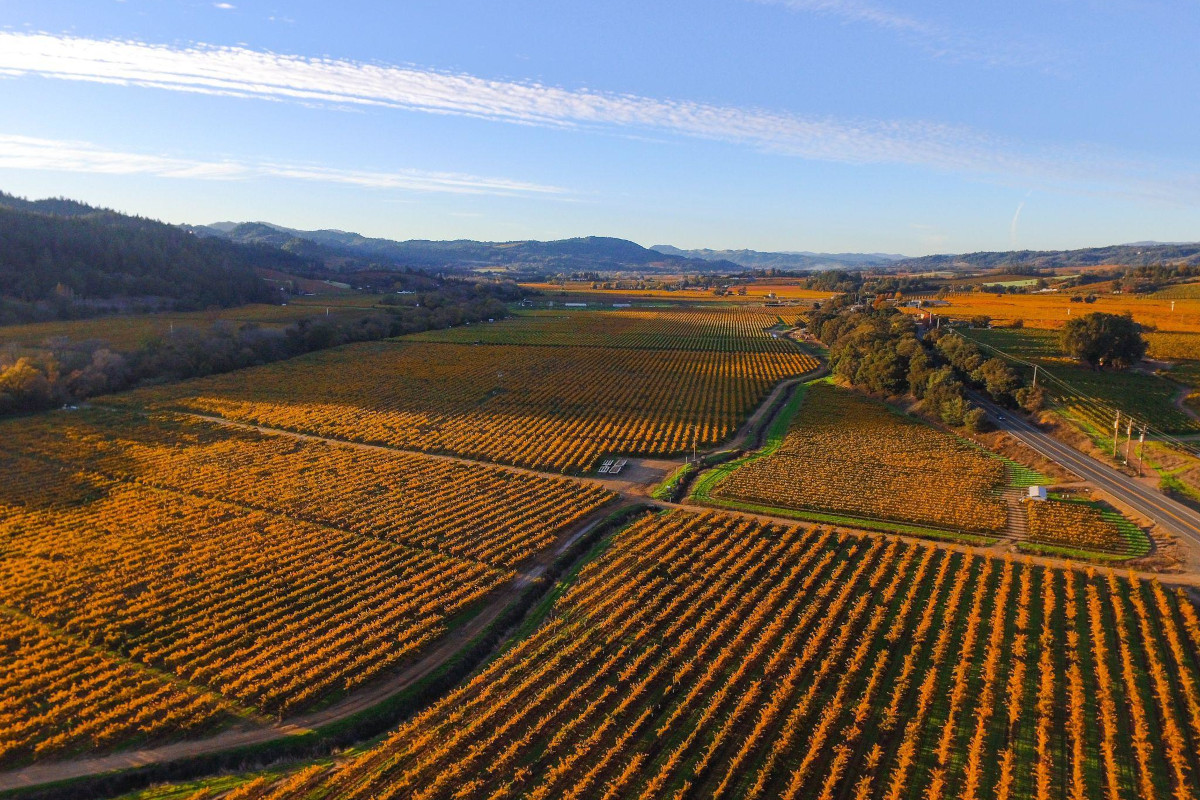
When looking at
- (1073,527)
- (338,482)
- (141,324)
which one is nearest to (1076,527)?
Result: (1073,527)

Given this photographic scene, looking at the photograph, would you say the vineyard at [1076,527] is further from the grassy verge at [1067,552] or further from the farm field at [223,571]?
the farm field at [223,571]

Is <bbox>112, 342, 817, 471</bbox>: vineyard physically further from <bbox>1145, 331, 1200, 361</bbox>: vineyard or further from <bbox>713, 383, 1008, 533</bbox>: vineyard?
<bbox>1145, 331, 1200, 361</bbox>: vineyard

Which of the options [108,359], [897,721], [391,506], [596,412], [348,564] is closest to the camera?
[897,721]

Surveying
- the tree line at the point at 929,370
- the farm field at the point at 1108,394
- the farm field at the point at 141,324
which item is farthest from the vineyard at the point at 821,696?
the farm field at the point at 141,324

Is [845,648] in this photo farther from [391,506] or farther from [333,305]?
[333,305]

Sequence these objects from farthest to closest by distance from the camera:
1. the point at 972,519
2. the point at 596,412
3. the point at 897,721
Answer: the point at 596,412 < the point at 972,519 < the point at 897,721

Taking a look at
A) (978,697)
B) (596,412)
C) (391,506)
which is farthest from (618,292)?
(978,697)
